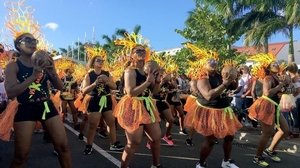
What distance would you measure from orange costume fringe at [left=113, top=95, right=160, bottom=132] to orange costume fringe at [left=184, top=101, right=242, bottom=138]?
0.78m

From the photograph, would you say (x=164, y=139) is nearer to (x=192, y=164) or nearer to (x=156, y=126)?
(x=192, y=164)

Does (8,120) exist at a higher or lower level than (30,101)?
lower

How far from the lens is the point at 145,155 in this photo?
26.3ft

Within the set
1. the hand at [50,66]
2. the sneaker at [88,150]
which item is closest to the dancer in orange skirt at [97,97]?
the sneaker at [88,150]

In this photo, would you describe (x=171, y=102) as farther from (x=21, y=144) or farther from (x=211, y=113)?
(x=21, y=144)

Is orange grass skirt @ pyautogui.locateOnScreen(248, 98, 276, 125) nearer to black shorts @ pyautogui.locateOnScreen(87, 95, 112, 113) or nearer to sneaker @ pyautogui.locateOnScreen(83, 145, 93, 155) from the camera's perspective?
black shorts @ pyautogui.locateOnScreen(87, 95, 112, 113)

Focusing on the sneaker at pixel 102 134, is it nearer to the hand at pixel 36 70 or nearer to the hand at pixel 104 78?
the hand at pixel 104 78

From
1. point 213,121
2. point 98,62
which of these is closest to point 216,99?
point 213,121

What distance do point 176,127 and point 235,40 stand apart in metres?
11.8

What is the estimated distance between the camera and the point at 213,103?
664 centimetres

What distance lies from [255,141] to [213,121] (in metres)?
4.14

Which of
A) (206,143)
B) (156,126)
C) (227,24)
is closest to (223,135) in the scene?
(206,143)

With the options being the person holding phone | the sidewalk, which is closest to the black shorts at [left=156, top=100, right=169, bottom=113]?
the sidewalk

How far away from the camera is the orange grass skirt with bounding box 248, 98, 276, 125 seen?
7.45 m
